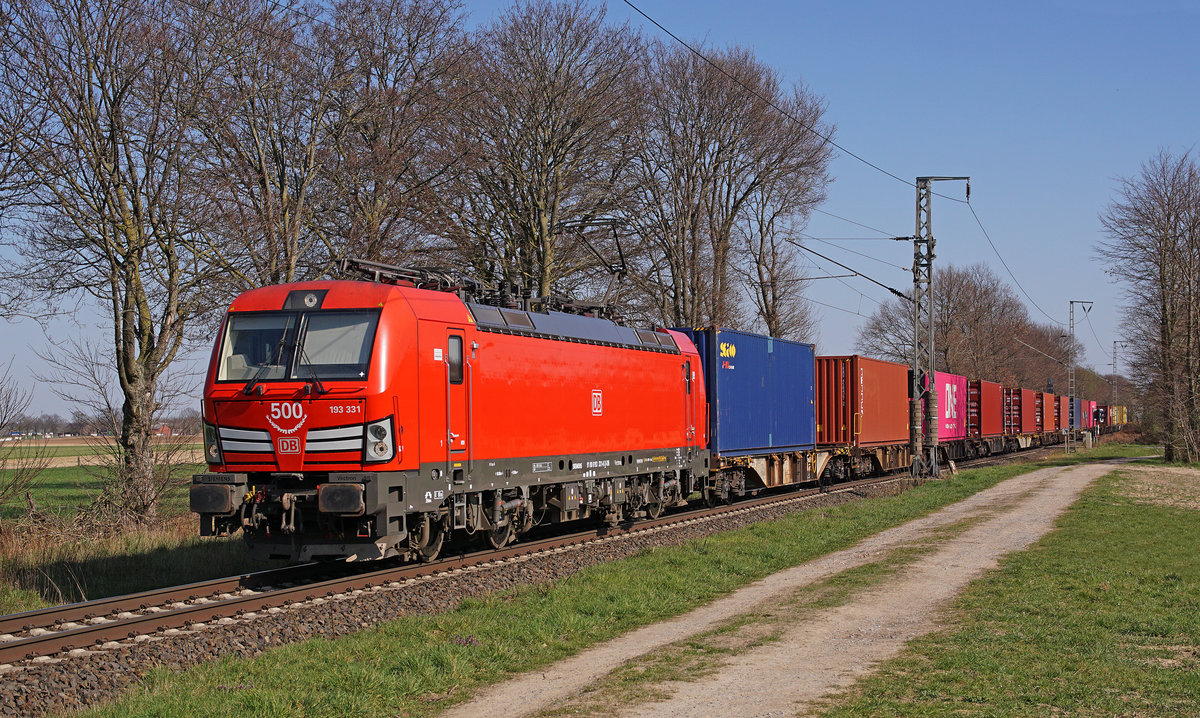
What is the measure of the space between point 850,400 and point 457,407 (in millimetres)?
18080

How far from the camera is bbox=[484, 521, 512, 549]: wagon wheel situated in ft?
49.5

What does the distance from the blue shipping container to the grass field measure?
249 inches

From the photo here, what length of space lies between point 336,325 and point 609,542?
260 inches

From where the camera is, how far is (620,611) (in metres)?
10.8

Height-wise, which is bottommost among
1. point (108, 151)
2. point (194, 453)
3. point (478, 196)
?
point (194, 453)

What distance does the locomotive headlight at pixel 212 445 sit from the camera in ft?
40.0

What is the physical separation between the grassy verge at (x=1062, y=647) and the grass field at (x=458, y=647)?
2.96 metres

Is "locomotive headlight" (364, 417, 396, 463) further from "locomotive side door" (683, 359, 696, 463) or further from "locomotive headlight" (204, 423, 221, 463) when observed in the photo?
"locomotive side door" (683, 359, 696, 463)

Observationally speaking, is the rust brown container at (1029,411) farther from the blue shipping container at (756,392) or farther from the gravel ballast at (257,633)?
the gravel ballast at (257,633)

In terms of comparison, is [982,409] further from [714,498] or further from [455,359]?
[455,359]

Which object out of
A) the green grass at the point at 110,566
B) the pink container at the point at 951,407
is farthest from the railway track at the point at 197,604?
the pink container at the point at 951,407

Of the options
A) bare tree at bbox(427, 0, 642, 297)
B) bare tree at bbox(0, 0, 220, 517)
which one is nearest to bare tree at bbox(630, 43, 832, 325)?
bare tree at bbox(427, 0, 642, 297)

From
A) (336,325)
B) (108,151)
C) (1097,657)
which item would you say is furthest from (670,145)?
(1097,657)

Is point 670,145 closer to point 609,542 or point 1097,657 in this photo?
point 609,542
